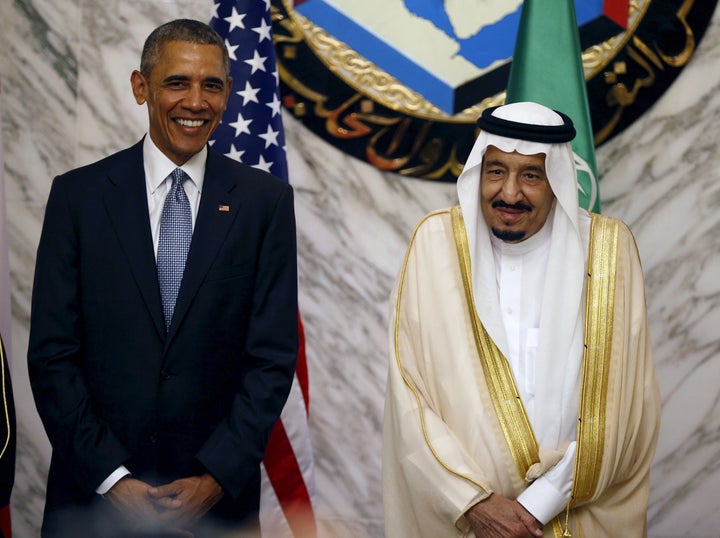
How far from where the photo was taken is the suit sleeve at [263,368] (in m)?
3.14

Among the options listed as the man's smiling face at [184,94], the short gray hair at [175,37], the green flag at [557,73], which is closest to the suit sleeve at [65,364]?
the man's smiling face at [184,94]

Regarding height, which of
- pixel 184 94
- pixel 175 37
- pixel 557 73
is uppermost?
→ pixel 557 73

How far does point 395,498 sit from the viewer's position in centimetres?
340

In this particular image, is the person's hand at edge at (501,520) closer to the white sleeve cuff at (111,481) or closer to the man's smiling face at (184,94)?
the white sleeve cuff at (111,481)

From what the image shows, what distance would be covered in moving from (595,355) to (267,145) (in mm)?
1526

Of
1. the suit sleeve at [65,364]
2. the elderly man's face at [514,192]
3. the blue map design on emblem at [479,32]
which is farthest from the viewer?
the blue map design on emblem at [479,32]

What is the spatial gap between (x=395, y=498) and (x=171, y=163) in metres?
1.24

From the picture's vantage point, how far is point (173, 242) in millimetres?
3219

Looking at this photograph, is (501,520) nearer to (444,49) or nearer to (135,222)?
(135,222)

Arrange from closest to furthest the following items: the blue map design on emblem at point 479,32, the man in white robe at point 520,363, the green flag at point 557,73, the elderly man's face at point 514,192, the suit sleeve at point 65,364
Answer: the suit sleeve at point 65,364, the man in white robe at point 520,363, the elderly man's face at point 514,192, the green flag at point 557,73, the blue map design on emblem at point 479,32

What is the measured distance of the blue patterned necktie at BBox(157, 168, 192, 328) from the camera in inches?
126

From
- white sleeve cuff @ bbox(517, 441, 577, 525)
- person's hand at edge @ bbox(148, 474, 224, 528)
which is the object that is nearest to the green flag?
white sleeve cuff @ bbox(517, 441, 577, 525)

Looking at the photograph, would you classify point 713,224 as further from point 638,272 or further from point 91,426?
point 91,426

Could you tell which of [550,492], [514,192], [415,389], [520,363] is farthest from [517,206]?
[550,492]
